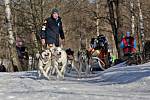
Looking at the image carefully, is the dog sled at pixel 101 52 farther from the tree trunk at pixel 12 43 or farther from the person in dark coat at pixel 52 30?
the tree trunk at pixel 12 43

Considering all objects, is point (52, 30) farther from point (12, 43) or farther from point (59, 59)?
point (12, 43)

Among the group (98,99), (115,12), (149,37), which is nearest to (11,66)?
(115,12)

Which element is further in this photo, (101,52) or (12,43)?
(12,43)

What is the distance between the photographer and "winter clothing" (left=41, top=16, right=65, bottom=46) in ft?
44.8

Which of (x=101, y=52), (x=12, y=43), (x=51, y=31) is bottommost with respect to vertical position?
(x=101, y=52)

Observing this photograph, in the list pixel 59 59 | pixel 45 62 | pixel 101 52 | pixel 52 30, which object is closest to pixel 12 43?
pixel 101 52

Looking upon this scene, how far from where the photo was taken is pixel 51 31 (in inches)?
545

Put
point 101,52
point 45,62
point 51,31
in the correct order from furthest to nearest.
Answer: point 101,52 → point 51,31 → point 45,62

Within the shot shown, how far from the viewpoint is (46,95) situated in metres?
8.00

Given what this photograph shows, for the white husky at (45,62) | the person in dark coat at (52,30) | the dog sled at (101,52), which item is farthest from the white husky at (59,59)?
the dog sled at (101,52)

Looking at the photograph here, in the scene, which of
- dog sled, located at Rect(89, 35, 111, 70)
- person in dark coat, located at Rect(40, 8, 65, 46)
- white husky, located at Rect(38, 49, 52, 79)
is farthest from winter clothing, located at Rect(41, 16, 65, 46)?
dog sled, located at Rect(89, 35, 111, 70)

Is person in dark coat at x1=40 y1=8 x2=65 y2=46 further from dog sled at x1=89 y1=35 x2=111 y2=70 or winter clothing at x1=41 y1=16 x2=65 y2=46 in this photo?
dog sled at x1=89 y1=35 x2=111 y2=70

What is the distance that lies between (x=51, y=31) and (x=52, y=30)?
44 millimetres

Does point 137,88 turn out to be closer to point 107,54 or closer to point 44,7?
point 107,54
